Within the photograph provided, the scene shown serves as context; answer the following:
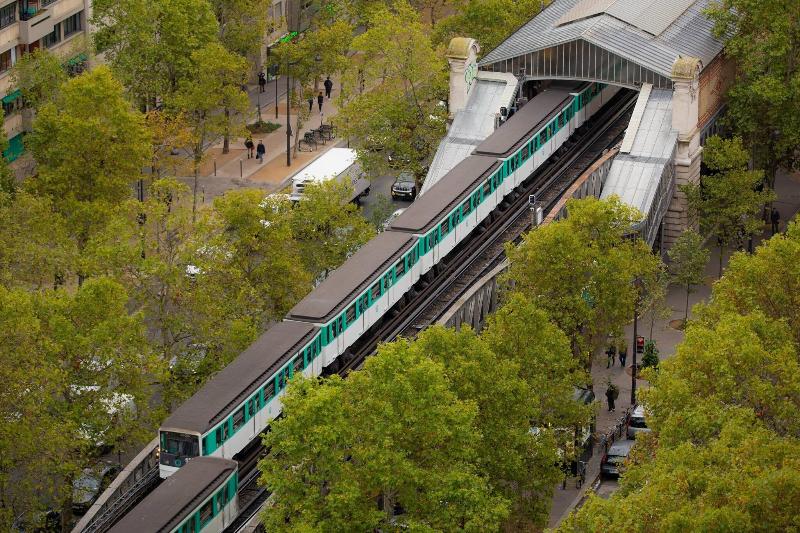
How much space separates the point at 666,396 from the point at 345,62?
63.6 m

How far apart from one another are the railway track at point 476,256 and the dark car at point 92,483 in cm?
667

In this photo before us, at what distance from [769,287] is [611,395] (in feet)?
51.7

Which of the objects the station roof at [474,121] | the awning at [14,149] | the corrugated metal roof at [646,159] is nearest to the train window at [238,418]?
the corrugated metal roof at [646,159]

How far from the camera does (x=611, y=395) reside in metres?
110

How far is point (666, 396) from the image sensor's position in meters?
88.1

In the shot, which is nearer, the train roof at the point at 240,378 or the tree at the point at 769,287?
the train roof at the point at 240,378

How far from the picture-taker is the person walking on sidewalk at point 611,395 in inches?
4336

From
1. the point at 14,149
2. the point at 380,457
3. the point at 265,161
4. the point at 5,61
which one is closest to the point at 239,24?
the point at 265,161

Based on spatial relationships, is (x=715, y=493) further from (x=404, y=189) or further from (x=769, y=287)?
(x=404, y=189)

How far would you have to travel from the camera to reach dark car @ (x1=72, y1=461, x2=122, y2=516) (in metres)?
96.6

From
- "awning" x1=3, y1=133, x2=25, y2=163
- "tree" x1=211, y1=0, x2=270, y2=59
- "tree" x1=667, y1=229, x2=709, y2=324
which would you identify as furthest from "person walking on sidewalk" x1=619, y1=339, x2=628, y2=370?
"awning" x1=3, y1=133, x2=25, y2=163

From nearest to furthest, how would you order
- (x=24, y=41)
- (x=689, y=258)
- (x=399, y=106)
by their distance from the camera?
(x=689, y=258) → (x=399, y=106) → (x=24, y=41)

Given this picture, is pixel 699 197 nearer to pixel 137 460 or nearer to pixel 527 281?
pixel 527 281

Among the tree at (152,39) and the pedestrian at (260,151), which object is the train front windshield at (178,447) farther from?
the pedestrian at (260,151)
